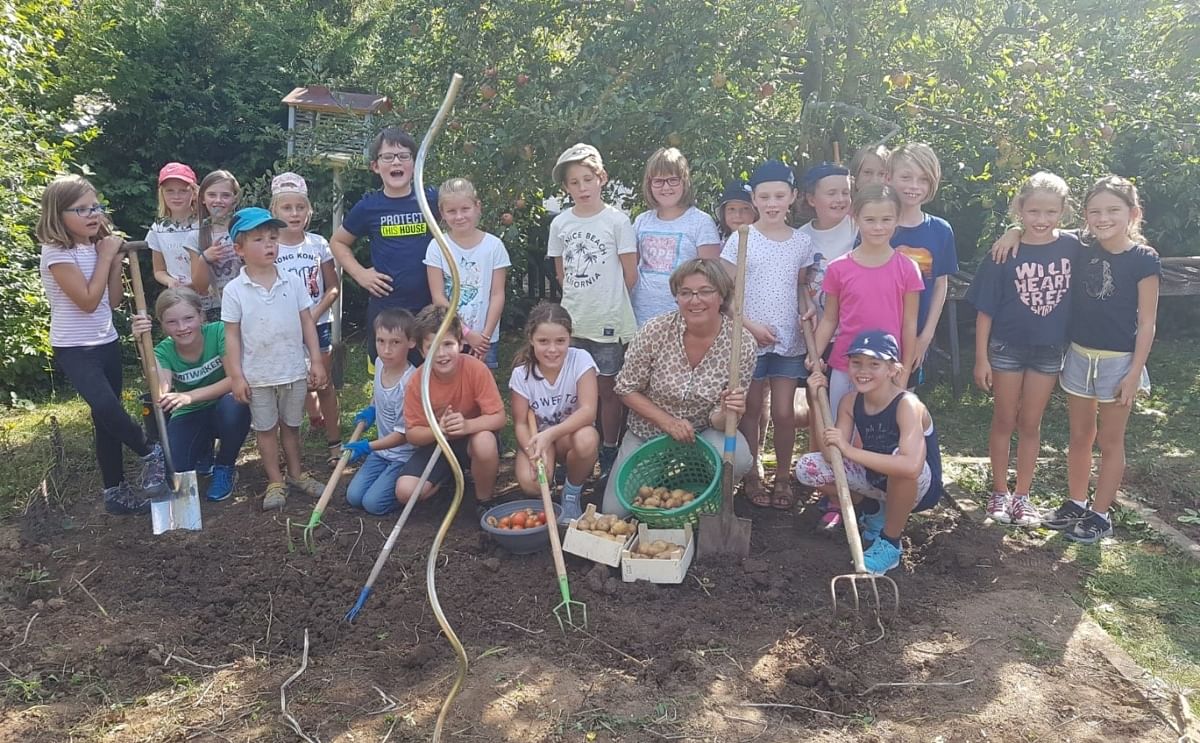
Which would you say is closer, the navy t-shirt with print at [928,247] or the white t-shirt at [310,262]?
the navy t-shirt with print at [928,247]

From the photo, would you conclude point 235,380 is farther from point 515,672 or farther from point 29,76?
point 29,76

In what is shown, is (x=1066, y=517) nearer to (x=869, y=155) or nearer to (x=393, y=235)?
(x=869, y=155)

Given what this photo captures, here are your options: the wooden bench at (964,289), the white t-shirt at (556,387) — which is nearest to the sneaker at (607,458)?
the white t-shirt at (556,387)

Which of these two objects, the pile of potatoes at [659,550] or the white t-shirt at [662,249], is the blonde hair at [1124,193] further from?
the pile of potatoes at [659,550]

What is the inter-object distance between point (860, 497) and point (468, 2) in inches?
129

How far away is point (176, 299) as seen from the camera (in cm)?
420

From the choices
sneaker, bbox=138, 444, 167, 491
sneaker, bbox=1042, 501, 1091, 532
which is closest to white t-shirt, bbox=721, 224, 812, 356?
sneaker, bbox=1042, 501, 1091, 532

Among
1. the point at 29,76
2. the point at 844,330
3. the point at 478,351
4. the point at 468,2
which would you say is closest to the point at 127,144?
the point at 29,76

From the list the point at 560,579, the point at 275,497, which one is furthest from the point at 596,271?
Result: the point at 275,497

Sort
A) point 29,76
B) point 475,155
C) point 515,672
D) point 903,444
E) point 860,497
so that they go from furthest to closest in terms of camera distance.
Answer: point 29,76, point 475,155, point 860,497, point 903,444, point 515,672

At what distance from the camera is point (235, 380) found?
13.4ft

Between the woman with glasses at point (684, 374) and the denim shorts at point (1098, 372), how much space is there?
1448 mm

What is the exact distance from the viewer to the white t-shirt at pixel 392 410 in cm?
418

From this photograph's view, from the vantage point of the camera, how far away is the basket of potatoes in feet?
11.1
